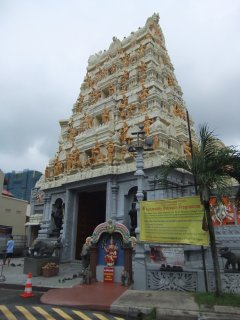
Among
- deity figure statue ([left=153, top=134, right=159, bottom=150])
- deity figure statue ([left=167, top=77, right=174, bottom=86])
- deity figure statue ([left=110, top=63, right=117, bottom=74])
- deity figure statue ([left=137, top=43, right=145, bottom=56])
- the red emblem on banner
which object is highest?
deity figure statue ([left=137, top=43, right=145, bottom=56])

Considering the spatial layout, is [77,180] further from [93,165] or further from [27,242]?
[27,242]

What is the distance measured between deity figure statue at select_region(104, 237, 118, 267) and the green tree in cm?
558

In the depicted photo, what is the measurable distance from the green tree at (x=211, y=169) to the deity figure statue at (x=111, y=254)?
558 cm

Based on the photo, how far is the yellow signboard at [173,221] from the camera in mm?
9945

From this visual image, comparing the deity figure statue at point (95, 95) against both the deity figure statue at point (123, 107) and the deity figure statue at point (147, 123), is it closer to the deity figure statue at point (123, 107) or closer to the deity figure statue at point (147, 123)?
the deity figure statue at point (123, 107)

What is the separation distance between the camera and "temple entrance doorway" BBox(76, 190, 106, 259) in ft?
72.4

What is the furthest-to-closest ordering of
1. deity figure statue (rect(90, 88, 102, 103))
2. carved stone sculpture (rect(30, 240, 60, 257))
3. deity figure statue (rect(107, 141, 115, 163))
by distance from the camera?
deity figure statue (rect(90, 88, 102, 103)) → deity figure statue (rect(107, 141, 115, 163)) → carved stone sculpture (rect(30, 240, 60, 257))

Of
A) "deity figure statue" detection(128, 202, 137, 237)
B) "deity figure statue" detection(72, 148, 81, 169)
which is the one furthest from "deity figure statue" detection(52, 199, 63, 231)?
"deity figure statue" detection(128, 202, 137, 237)

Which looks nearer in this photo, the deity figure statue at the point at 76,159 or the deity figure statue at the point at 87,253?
the deity figure statue at the point at 87,253

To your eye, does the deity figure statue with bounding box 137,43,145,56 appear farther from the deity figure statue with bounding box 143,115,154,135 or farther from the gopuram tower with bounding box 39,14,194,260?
the deity figure statue with bounding box 143,115,154,135

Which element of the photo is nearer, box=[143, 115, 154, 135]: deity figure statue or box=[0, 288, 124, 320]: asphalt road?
box=[0, 288, 124, 320]: asphalt road

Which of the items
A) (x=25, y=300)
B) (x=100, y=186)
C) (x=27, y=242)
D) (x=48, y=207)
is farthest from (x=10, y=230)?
(x=25, y=300)

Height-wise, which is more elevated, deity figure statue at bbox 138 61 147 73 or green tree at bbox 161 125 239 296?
deity figure statue at bbox 138 61 147 73

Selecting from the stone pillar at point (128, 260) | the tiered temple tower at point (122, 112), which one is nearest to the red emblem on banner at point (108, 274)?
the stone pillar at point (128, 260)
